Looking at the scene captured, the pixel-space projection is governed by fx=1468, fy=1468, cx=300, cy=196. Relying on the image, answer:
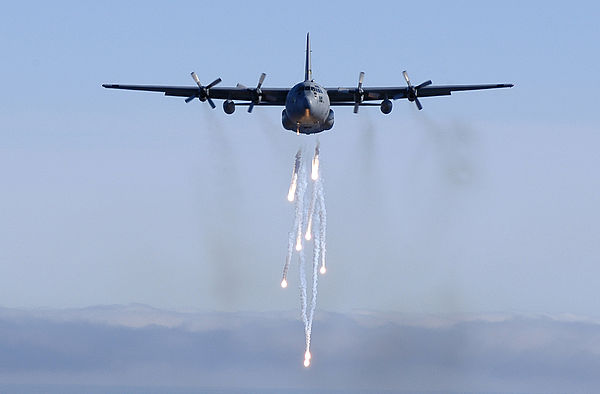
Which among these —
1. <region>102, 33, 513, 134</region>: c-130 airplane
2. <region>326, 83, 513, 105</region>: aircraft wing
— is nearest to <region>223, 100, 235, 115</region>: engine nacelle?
<region>102, 33, 513, 134</region>: c-130 airplane

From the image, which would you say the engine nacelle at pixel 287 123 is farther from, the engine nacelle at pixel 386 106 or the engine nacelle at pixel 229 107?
the engine nacelle at pixel 386 106

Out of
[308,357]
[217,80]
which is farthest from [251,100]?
[308,357]

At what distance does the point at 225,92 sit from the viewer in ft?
326

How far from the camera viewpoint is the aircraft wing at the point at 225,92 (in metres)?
98.6

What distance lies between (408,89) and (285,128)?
31.9 ft

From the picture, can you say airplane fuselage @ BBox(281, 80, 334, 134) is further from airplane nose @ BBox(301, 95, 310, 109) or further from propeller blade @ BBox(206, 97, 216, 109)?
propeller blade @ BBox(206, 97, 216, 109)

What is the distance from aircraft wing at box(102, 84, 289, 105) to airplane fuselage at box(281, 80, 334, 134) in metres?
4.16

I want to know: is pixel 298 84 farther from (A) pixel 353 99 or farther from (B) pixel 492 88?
(B) pixel 492 88

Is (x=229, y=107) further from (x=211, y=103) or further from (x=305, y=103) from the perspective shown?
(x=305, y=103)

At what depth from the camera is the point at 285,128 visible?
94.4 m

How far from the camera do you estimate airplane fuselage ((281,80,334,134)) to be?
300 feet

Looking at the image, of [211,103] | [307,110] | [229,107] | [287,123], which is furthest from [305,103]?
[211,103]

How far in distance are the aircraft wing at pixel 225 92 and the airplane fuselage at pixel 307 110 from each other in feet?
13.6

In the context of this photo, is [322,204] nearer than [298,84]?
No
